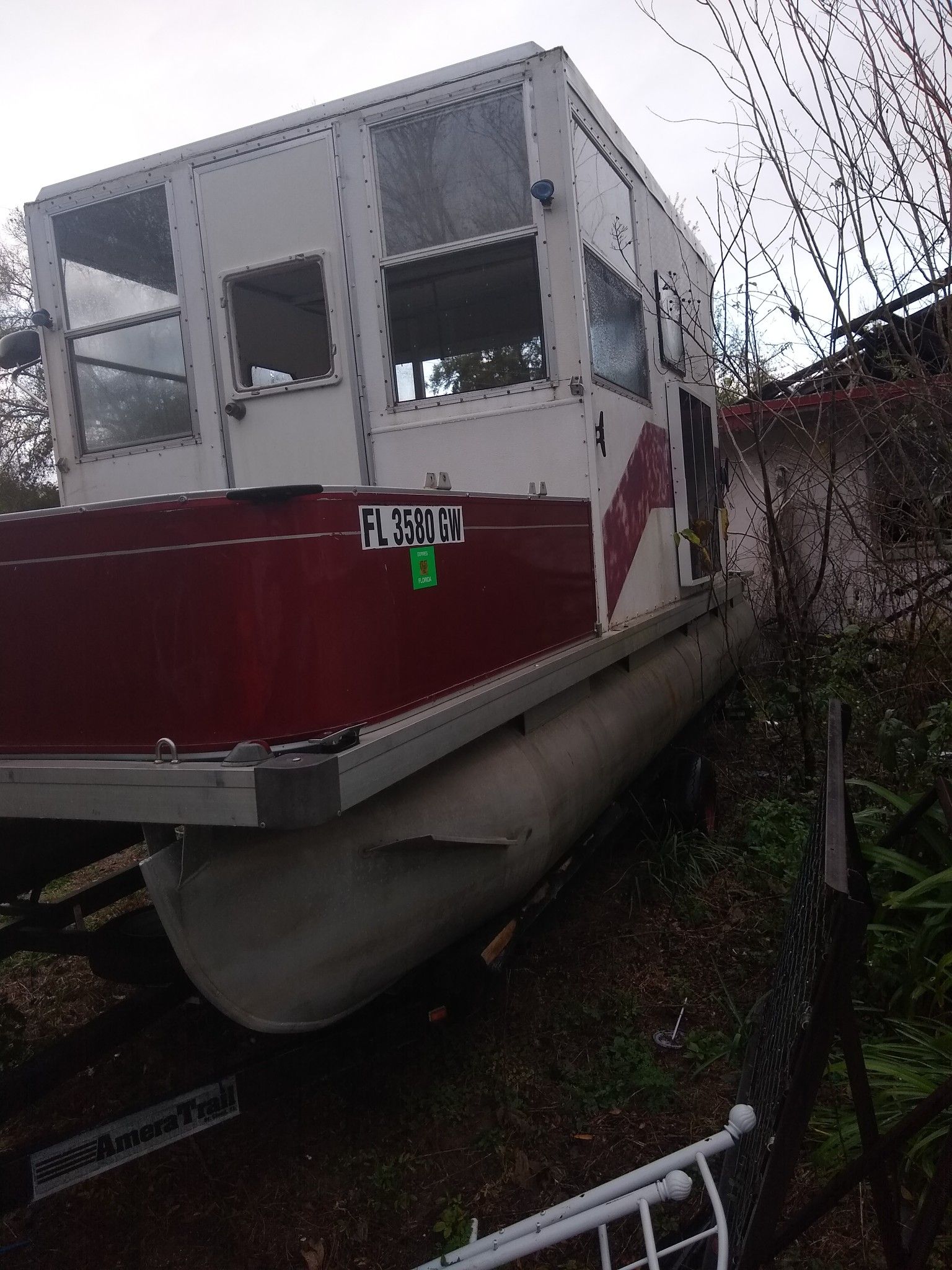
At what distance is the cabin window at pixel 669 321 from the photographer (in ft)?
17.3

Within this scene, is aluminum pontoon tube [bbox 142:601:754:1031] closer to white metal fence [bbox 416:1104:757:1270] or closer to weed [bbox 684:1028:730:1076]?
white metal fence [bbox 416:1104:757:1270]

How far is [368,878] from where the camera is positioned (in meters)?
2.37

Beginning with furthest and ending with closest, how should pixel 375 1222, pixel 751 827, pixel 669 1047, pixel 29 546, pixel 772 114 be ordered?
pixel 751 827
pixel 772 114
pixel 669 1047
pixel 375 1222
pixel 29 546

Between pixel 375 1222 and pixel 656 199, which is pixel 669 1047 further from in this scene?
pixel 656 199

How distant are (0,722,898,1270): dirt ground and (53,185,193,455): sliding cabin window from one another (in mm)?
2500

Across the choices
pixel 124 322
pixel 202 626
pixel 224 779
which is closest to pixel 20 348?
pixel 124 322

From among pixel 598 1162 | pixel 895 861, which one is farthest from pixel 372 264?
pixel 598 1162

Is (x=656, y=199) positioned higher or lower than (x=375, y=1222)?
higher

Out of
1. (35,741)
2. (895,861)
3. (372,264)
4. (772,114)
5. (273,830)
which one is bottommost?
(895,861)

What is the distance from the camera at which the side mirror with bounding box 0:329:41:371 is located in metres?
4.54

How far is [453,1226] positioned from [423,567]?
1820 mm

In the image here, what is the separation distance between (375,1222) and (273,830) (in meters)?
1.32

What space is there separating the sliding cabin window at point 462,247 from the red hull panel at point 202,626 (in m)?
1.56

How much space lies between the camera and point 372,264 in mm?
3922
